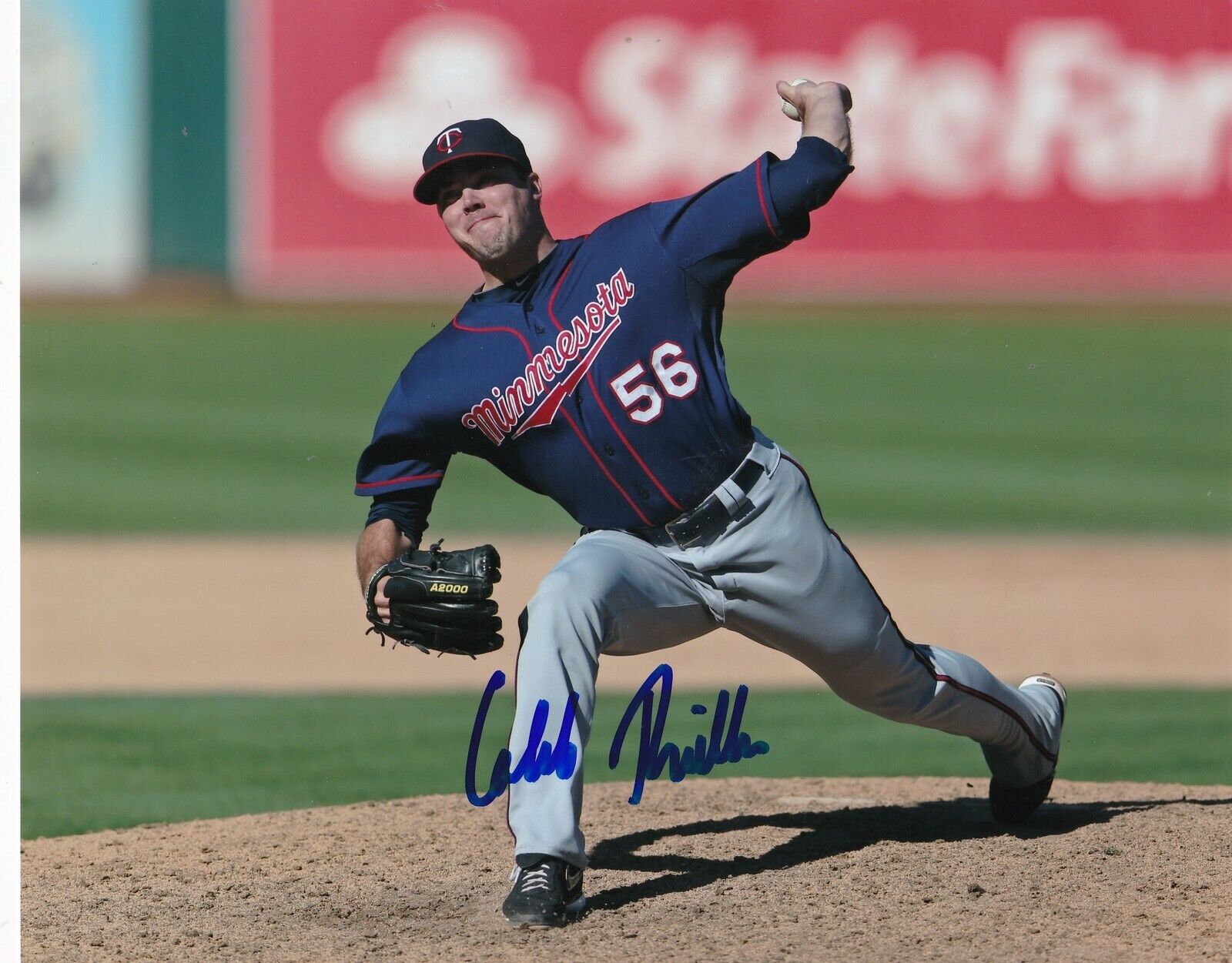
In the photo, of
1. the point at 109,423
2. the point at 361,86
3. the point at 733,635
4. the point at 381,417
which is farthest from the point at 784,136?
the point at 381,417

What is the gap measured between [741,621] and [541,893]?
2.48 ft

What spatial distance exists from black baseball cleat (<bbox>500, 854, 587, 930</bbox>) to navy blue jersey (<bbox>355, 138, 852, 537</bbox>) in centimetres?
75

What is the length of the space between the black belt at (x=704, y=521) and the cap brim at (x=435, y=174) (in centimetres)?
79

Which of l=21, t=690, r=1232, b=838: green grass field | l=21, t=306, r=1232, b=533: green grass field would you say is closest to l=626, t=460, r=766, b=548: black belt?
l=21, t=690, r=1232, b=838: green grass field

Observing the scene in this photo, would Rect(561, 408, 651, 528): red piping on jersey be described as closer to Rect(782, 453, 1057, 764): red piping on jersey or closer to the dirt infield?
Rect(782, 453, 1057, 764): red piping on jersey

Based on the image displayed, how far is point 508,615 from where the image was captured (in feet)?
24.5

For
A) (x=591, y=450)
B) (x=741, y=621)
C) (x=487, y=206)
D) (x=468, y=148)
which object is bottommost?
(x=741, y=621)

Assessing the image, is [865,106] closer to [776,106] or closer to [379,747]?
[776,106]

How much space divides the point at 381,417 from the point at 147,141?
512 inches

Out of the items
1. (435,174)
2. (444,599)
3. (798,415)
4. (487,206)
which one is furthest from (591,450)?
(798,415)

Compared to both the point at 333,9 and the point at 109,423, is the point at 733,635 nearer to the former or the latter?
the point at 109,423
